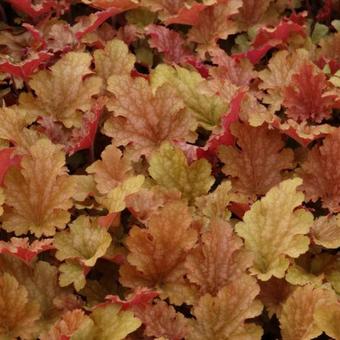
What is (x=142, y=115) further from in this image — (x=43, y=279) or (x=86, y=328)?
(x=86, y=328)

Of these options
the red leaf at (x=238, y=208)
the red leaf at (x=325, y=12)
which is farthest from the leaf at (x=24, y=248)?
the red leaf at (x=325, y=12)

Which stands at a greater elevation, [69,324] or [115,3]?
[115,3]

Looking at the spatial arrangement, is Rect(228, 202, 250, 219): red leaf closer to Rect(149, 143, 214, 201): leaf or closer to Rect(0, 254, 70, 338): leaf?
Rect(149, 143, 214, 201): leaf

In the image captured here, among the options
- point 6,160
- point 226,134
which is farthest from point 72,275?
point 226,134

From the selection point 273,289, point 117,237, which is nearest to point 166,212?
point 117,237

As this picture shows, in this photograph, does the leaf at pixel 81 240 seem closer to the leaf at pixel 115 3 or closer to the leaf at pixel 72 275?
the leaf at pixel 72 275

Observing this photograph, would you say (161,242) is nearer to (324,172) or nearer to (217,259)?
(217,259)
